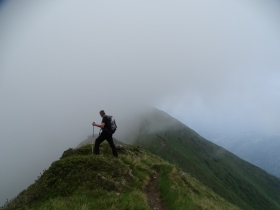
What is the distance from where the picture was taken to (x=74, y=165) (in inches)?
578

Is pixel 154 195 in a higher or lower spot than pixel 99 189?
lower

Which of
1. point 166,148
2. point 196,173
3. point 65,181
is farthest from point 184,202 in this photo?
point 166,148

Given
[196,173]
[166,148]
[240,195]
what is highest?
[166,148]

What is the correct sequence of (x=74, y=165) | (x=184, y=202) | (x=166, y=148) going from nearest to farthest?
(x=184, y=202)
(x=74, y=165)
(x=166, y=148)

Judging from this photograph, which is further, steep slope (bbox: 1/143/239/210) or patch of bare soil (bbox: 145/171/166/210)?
patch of bare soil (bbox: 145/171/166/210)

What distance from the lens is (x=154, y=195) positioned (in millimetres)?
14938

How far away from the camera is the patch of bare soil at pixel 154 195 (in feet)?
43.9

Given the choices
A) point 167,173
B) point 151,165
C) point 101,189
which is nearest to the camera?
point 101,189

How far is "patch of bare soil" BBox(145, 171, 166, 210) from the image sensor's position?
526 inches

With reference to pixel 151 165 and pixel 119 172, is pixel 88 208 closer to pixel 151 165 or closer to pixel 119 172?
pixel 119 172

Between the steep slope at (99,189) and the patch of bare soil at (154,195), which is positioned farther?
the patch of bare soil at (154,195)

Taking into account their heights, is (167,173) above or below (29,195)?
above

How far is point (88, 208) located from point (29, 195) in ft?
16.6

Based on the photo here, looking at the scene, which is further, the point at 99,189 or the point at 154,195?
the point at 154,195
